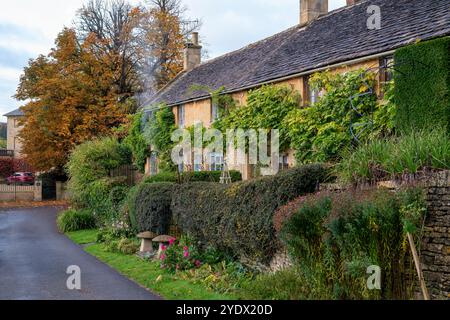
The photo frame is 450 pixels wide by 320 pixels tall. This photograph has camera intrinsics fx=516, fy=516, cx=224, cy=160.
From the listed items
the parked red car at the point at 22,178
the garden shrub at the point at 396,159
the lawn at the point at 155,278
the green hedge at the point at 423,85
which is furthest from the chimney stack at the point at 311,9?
the parked red car at the point at 22,178

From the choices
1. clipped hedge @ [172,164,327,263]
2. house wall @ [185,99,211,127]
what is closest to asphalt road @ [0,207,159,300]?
clipped hedge @ [172,164,327,263]

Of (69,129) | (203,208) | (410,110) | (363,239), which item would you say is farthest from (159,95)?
(363,239)

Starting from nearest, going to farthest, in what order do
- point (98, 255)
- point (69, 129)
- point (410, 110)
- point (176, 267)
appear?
point (410, 110), point (176, 267), point (98, 255), point (69, 129)

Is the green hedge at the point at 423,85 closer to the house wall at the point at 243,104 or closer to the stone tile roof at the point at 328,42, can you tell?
the house wall at the point at 243,104

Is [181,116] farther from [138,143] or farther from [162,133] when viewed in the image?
[138,143]

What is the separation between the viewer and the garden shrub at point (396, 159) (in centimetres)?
837

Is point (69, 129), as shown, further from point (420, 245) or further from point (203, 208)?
point (420, 245)

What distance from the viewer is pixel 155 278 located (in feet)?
40.2

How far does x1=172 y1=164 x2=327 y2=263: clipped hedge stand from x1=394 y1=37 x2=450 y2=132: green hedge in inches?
105

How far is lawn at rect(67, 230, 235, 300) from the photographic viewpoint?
10500 millimetres

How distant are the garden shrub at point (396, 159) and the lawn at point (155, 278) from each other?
3403 mm

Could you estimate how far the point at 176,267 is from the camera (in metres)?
12.8

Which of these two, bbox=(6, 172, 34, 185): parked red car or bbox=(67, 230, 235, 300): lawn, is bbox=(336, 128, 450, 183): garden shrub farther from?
bbox=(6, 172, 34, 185): parked red car
